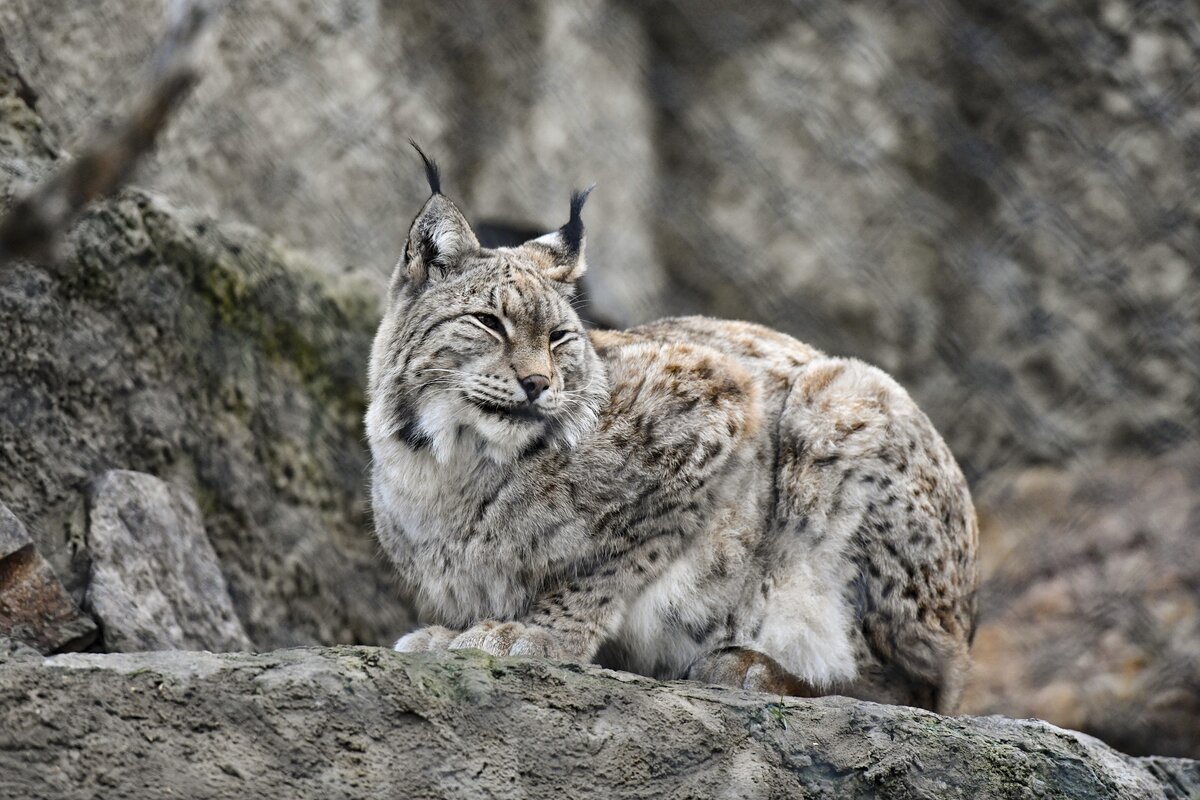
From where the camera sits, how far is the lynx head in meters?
3.72

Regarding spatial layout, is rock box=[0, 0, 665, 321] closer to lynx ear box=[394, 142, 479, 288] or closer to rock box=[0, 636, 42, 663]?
lynx ear box=[394, 142, 479, 288]

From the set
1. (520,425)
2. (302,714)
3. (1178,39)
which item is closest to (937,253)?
(1178,39)

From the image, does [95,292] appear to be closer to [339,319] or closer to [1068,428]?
[339,319]

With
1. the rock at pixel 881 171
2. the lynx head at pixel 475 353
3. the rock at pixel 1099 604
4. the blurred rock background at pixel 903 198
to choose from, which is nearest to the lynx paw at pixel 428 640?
the lynx head at pixel 475 353

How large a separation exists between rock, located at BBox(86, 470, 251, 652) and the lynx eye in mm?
1039

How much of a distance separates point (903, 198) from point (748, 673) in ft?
12.3

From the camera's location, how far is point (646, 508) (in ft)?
12.5

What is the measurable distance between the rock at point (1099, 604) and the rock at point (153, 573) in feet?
10.8

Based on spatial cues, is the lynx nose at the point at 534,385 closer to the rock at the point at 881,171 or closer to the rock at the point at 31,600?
the rock at the point at 31,600

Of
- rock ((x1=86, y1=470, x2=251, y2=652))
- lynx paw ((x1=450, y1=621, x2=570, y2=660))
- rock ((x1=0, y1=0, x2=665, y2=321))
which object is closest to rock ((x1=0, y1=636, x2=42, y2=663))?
rock ((x1=86, y1=470, x2=251, y2=652))

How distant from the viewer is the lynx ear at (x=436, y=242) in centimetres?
398

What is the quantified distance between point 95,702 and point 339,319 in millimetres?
2682

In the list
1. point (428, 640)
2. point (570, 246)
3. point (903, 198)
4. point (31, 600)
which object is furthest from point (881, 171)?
point (31, 600)

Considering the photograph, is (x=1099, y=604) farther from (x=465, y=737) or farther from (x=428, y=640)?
(x=465, y=737)
